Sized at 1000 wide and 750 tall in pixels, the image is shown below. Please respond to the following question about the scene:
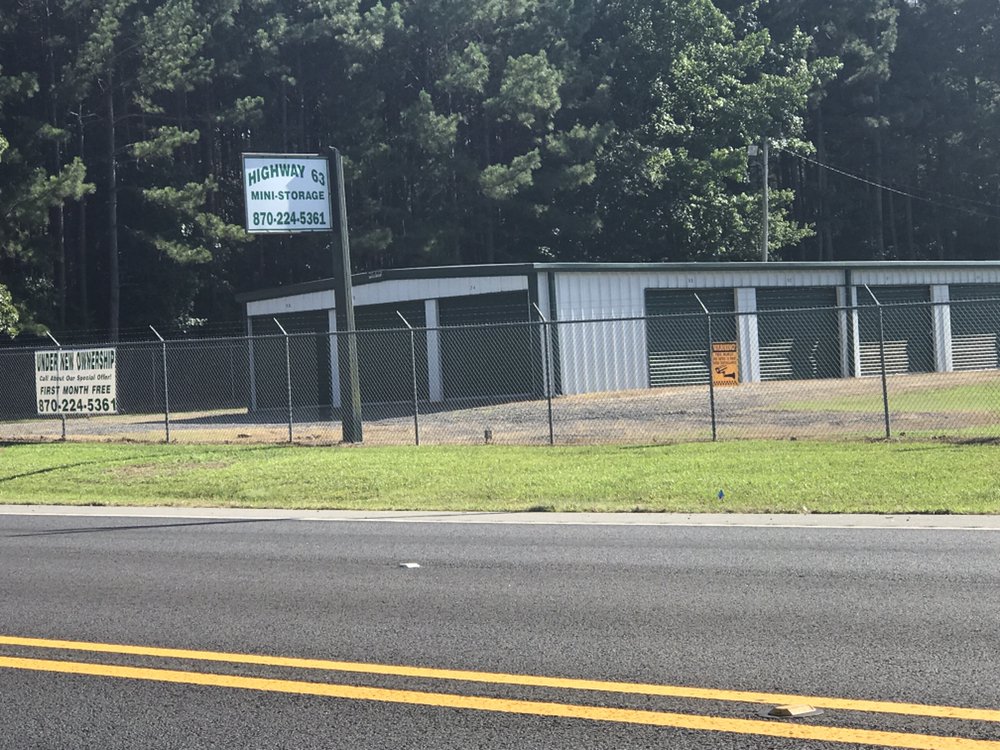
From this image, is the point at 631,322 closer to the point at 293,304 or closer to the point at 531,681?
the point at 293,304

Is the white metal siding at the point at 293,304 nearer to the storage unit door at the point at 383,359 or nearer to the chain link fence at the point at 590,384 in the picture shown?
the chain link fence at the point at 590,384

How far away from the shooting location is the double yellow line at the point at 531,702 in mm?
4883

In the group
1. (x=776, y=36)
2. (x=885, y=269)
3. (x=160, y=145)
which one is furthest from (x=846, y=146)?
(x=160, y=145)

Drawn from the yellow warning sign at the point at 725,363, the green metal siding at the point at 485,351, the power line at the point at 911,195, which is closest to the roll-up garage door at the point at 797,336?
the yellow warning sign at the point at 725,363

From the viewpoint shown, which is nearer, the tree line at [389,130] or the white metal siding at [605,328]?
the white metal siding at [605,328]

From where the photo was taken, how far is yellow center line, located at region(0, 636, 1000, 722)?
516 cm

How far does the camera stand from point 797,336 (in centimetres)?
3266

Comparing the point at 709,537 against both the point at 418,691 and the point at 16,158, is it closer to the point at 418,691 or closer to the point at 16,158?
the point at 418,691

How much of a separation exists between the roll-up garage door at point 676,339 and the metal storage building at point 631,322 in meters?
0.04

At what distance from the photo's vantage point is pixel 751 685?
5605 millimetres

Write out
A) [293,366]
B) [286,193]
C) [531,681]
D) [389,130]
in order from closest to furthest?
[531,681], [286,193], [293,366], [389,130]

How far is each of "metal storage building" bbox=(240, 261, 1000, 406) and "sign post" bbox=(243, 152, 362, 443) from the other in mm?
5519

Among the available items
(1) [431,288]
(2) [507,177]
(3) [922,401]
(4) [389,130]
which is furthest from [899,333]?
(4) [389,130]

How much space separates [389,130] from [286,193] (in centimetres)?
3071
